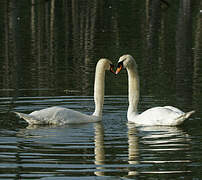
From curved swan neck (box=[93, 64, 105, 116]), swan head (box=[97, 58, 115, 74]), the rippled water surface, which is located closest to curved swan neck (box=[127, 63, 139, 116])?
the rippled water surface

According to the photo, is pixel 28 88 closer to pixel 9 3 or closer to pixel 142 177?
pixel 142 177

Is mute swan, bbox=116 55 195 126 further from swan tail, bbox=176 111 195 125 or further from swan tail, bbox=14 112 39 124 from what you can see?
swan tail, bbox=14 112 39 124

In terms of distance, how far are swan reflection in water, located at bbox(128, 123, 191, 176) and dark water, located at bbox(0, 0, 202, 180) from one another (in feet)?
0.05

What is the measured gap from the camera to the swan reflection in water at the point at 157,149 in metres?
9.88

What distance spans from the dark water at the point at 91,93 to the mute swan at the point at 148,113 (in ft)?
0.65

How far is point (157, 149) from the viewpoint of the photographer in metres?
11.1

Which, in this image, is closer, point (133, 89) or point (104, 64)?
point (104, 64)

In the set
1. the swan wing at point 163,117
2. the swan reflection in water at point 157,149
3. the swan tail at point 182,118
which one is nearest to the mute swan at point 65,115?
the swan reflection in water at point 157,149

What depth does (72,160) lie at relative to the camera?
1045 centimetres

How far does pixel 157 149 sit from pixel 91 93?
234 inches

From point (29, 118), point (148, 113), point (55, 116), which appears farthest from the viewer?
point (148, 113)

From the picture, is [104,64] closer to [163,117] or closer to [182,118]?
[163,117]

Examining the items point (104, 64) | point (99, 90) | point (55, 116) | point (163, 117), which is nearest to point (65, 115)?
point (55, 116)

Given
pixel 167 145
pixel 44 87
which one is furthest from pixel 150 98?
pixel 167 145
